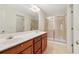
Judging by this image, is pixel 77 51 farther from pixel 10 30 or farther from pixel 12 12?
pixel 12 12

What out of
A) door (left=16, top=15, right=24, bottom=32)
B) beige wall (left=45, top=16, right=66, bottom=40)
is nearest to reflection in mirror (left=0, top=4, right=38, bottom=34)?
door (left=16, top=15, right=24, bottom=32)

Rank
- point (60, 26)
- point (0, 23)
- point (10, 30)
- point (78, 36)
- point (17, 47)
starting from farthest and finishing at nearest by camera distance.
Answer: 1. point (60, 26)
2. point (10, 30)
3. point (0, 23)
4. point (17, 47)
5. point (78, 36)

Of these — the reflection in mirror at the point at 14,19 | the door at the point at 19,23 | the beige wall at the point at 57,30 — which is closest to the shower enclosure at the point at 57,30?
the beige wall at the point at 57,30

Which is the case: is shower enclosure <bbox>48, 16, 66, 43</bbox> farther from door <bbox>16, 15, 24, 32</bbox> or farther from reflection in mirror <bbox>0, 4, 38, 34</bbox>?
door <bbox>16, 15, 24, 32</bbox>

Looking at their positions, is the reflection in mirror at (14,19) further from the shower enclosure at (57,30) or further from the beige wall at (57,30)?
the shower enclosure at (57,30)

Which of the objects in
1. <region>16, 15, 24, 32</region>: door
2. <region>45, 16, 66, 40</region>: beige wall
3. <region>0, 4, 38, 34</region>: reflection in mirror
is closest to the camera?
<region>0, 4, 38, 34</region>: reflection in mirror

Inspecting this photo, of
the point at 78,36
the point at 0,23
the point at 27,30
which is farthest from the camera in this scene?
the point at 27,30

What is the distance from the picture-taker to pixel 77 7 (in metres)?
1.06

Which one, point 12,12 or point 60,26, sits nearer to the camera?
point 12,12

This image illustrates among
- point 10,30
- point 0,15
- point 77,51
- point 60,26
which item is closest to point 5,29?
point 10,30

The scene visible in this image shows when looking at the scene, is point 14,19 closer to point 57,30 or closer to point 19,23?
point 19,23

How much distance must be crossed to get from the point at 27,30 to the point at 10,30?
612 mm

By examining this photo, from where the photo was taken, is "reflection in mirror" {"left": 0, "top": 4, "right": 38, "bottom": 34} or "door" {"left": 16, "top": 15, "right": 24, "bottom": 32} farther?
"door" {"left": 16, "top": 15, "right": 24, "bottom": 32}

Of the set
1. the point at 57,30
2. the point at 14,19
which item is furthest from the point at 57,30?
the point at 14,19
